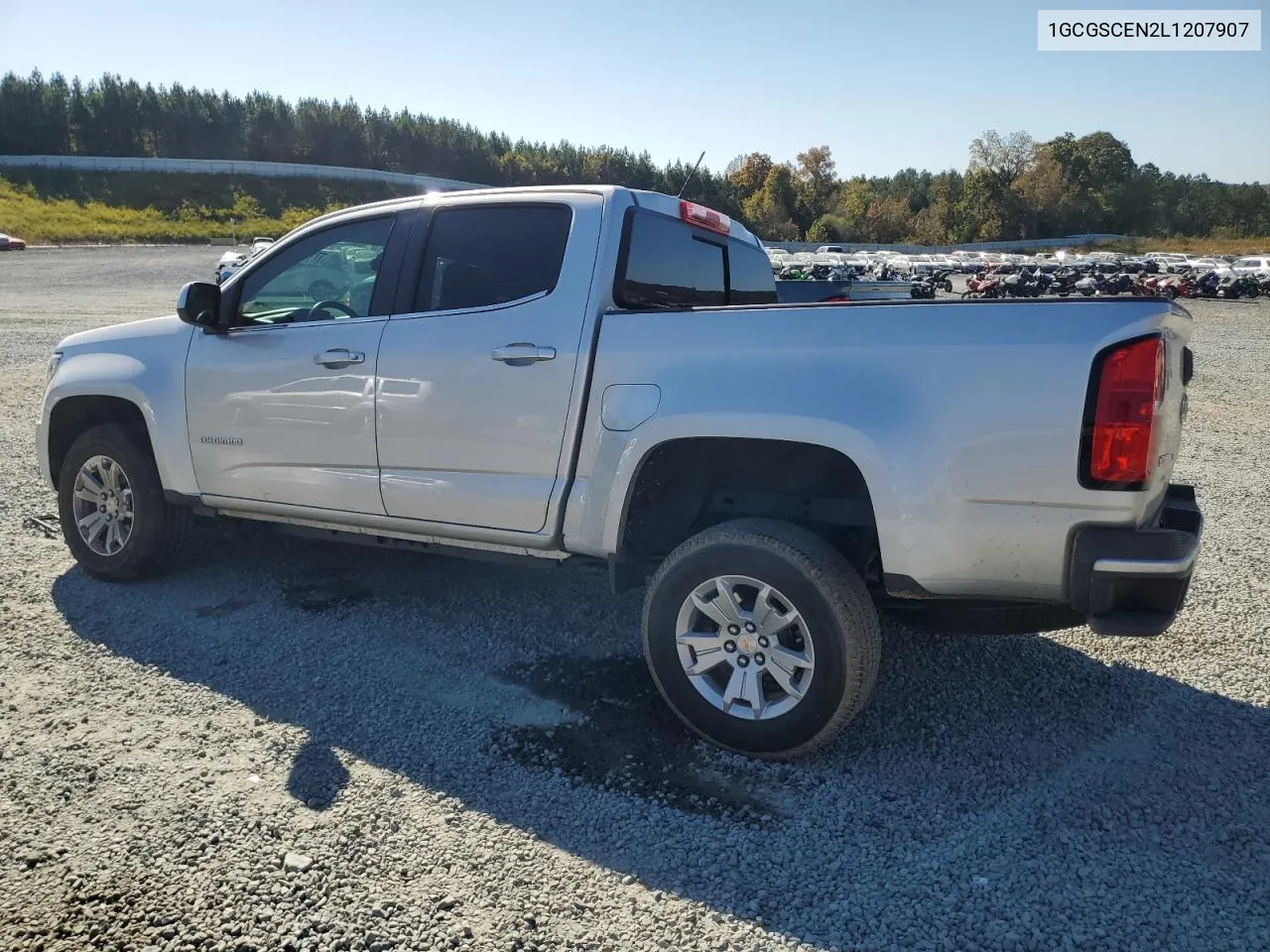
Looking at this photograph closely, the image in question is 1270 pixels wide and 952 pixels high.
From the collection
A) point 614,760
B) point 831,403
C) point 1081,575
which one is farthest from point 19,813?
point 1081,575

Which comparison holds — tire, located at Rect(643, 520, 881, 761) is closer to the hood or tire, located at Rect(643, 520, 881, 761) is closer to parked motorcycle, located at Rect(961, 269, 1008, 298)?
the hood

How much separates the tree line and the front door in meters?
88.6

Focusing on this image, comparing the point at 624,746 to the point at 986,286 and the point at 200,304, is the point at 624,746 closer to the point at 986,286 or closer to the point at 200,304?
the point at 200,304

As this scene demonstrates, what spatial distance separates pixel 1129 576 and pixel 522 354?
221 cm

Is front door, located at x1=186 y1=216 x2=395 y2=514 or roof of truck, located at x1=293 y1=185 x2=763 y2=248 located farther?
front door, located at x1=186 y1=216 x2=395 y2=514

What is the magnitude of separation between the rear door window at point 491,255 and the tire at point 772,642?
1299mm

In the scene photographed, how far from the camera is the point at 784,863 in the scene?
8.64 ft

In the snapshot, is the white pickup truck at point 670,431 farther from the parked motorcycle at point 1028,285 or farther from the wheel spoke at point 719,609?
the parked motorcycle at point 1028,285

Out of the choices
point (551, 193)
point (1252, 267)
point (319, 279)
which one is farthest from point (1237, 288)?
point (319, 279)

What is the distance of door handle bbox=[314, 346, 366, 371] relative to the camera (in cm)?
395

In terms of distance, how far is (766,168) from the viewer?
110 m

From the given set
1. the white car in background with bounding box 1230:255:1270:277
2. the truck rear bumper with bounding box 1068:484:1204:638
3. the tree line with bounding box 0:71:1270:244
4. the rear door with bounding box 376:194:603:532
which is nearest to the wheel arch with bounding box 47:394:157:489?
the rear door with bounding box 376:194:603:532

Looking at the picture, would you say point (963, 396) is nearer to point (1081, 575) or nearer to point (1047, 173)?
point (1081, 575)

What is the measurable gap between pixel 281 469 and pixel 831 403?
2660 millimetres
